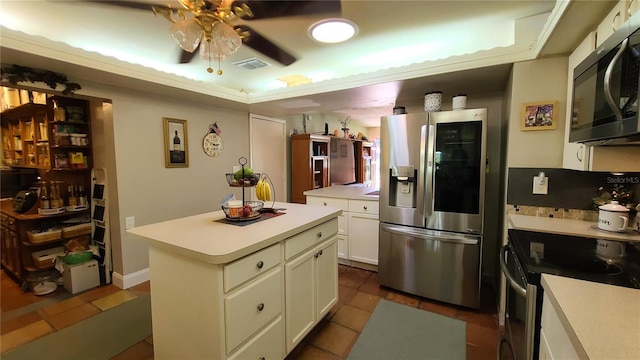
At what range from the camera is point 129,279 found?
9.14ft

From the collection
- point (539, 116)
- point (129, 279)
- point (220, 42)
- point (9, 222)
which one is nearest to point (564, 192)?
point (539, 116)

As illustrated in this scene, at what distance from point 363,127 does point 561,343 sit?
7.27 metres

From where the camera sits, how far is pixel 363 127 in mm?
7789

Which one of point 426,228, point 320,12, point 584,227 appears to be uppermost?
point 320,12

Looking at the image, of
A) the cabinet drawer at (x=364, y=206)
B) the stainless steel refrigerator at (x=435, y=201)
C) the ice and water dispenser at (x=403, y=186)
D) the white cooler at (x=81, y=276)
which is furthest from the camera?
the cabinet drawer at (x=364, y=206)

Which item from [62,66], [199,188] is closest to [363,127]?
[199,188]

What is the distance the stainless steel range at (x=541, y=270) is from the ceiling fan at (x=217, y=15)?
1784 millimetres

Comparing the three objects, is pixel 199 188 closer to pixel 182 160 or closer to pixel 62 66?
pixel 182 160

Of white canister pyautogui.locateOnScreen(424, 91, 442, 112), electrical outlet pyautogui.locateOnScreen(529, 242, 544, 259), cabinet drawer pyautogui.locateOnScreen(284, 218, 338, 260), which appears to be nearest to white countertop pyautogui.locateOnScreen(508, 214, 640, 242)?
electrical outlet pyautogui.locateOnScreen(529, 242, 544, 259)

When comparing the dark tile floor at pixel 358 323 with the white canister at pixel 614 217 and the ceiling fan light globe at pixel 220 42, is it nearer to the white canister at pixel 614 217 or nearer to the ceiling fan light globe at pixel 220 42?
the white canister at pixel 614 217

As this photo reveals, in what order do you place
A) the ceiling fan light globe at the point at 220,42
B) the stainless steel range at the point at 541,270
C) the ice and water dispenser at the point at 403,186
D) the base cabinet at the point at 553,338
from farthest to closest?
the ice and water dispenser at the point at 403,186, the ceiling fan light globe at the point at 220,42, the stainless steel range at the point at 541,270, the base cabinet at the point at 553,338

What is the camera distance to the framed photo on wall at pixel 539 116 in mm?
1845

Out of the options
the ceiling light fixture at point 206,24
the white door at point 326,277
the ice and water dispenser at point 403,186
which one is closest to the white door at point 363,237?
the ice and water dispenser at point 403,186

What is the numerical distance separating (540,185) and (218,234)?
221 cm
